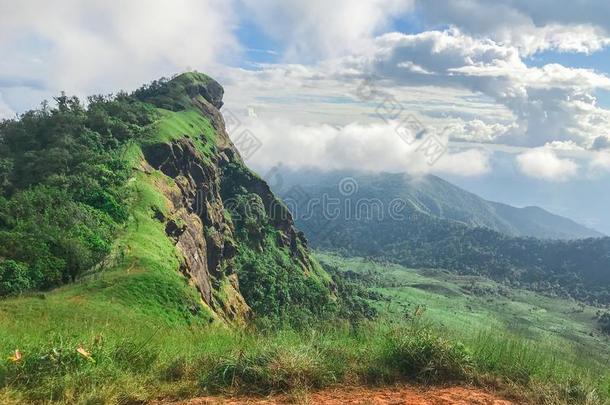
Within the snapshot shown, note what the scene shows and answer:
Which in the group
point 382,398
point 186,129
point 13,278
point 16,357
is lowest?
point 13,278

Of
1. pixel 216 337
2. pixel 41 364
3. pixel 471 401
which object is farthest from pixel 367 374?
pixel 41 364

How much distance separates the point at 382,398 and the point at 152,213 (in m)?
63.7

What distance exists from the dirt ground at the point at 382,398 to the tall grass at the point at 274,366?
32 cm

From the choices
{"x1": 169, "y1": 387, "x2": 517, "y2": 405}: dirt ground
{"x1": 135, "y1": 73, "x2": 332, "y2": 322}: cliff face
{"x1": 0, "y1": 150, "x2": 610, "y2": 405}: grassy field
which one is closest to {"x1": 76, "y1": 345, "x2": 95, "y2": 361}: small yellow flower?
{"x1": 0, "y1": 150, "x2": 610, "y2": 405}: grassy field

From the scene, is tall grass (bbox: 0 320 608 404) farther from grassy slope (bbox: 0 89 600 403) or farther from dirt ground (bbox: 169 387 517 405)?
dirt ground (bbox: 169 387 517 405)

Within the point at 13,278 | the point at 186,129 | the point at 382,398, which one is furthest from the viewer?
the point at 186,129

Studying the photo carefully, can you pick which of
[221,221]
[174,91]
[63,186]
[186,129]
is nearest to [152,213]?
[63,186]

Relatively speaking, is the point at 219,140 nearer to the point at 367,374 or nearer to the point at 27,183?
the point at 27,183

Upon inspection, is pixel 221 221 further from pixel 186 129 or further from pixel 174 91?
pixel 174 91

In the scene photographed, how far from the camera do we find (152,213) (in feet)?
226

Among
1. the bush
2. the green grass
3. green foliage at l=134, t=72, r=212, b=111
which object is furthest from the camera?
green foliage at l=134, t=72, r=212, b=111

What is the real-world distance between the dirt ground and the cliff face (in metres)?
49.8

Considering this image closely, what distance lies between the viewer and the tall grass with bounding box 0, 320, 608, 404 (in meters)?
9.12

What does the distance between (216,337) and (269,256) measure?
425 feet
